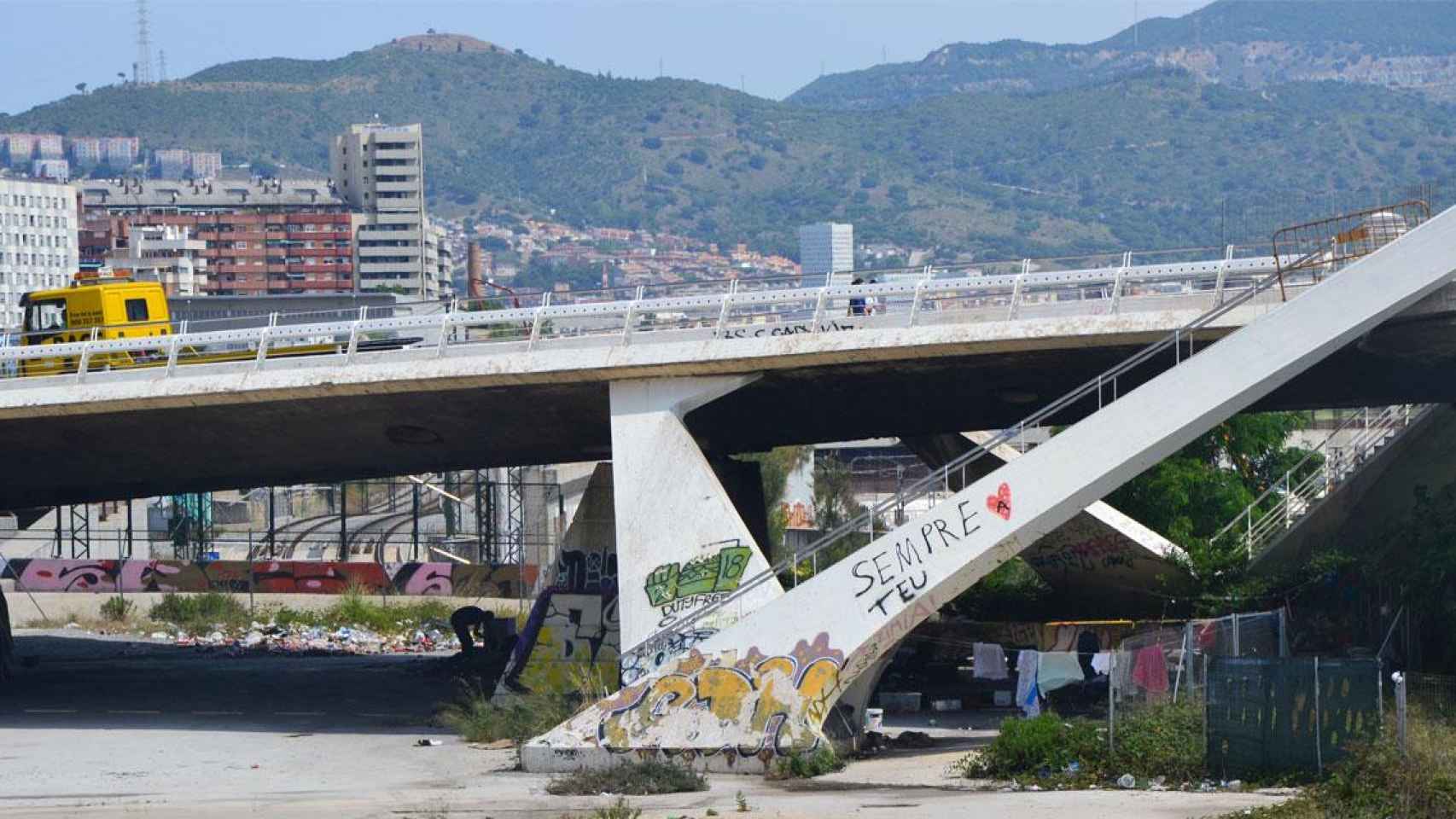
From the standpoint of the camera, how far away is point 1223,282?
1286 inches

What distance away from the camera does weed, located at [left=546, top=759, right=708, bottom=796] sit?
29516mm

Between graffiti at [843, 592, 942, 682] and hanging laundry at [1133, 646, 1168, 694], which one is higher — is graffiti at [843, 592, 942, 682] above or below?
above

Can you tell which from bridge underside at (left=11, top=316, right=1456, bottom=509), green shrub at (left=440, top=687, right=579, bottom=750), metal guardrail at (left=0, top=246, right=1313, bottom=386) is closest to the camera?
metal guardrail at (left=0, top=246, right=1313, bottom=386)

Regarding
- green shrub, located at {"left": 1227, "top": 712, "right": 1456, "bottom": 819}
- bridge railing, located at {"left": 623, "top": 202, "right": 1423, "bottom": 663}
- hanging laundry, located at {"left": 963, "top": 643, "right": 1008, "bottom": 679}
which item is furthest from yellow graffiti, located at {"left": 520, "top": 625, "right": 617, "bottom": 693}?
green shrub, located at {"left": 1227, "top": 712, "right": 1456, "bottom": 819}

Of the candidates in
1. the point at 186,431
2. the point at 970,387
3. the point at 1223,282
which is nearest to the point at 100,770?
the point at 186,431

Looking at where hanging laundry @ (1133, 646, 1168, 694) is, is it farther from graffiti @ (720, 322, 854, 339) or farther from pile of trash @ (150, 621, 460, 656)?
pile of trash @ (150, 621, 460, 656)

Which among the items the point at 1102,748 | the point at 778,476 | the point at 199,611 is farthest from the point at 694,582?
the point at 778,476

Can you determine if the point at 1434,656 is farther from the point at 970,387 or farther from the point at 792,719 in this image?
the point at 792,719

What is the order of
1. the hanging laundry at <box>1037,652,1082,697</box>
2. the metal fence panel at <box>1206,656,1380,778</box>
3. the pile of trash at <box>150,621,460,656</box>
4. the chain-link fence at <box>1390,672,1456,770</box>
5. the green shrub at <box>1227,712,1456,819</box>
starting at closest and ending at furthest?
the green shrub at <box>1227,712,1456,819</box>, the chain-link fence at <box>1390,672,1456,770</box>, the metal fence panel at <box>1206,656,1380,778</box>, the hanging laundry at <box>1037,652,1082,697</box>, the pile of trash at <box>150,621,460,656</box>

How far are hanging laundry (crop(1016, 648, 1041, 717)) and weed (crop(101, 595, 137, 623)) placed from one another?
128ft

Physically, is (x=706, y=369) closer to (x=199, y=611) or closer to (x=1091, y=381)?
A: (x=1091, y=381)

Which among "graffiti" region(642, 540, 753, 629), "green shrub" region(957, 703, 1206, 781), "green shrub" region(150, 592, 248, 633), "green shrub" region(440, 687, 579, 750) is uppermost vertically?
"graffiti" region(642, 540, 753, 629)

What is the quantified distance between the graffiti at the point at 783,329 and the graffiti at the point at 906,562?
4404 millimetres

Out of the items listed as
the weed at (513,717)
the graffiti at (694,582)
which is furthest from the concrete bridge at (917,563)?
the weed at (513,717)
